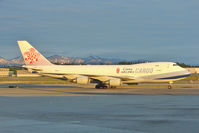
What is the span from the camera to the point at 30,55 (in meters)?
58.4

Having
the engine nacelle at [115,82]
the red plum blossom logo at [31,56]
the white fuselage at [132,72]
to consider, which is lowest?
the engine nacelle at [115,82]

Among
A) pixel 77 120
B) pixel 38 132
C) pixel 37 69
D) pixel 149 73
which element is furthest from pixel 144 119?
pixel 37 69

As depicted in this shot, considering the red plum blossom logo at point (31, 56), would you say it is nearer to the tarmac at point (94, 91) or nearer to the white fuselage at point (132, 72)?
the white fuselage at point (132, 72)

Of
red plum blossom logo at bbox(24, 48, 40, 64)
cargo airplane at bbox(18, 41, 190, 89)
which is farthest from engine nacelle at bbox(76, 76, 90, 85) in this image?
red plum blossom logo at bbox(24, 48, 40, 64)

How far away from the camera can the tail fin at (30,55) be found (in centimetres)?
5841

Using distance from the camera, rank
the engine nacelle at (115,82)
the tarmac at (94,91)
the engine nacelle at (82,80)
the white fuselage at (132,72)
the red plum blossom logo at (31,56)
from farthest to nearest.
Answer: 1. the red plum blossom logo at (31,56)
2. the engine nacelle at (82,80)
3. the white fuselage at (132,72)
4. the engine nacelle at (115,82)
5. the tarmac at (94,91)

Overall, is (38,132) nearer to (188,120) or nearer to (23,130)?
(23,130)

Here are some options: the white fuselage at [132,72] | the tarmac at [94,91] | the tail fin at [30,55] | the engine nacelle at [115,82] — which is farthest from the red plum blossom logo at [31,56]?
the engine nacelle at [115,82]

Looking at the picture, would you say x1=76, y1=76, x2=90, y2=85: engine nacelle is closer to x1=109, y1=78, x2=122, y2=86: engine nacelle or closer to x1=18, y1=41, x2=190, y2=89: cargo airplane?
x1=18, y1=41, x2=190, y2=89: cargo airplane

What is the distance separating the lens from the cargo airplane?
173 feet

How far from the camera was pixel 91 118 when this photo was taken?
723 inches

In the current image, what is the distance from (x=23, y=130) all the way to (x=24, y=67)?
43660 mm

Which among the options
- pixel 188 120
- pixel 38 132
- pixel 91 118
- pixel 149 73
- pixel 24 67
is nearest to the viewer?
pixel 38 132

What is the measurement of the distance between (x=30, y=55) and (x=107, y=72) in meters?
13.5
